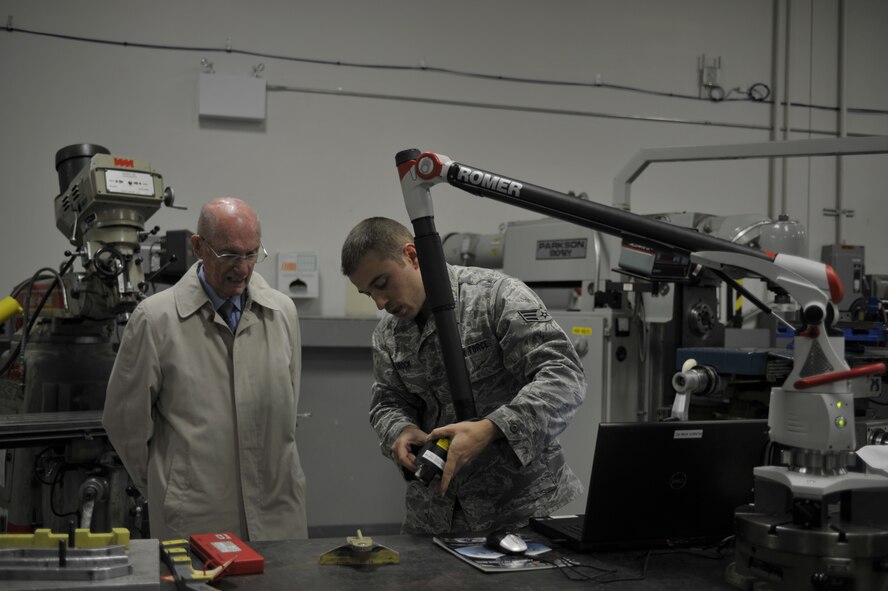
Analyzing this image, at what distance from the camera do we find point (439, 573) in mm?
1305

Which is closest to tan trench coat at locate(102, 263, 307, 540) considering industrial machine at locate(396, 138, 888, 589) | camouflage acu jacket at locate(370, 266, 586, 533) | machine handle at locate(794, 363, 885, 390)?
camouflage acu jacket at locate(370, 266, 586, 533)

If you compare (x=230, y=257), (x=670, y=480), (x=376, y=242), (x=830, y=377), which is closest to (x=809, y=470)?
(x=830, y=377)

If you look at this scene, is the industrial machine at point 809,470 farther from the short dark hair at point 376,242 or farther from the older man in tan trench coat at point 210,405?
the older man in tan trench coat at point 210,405

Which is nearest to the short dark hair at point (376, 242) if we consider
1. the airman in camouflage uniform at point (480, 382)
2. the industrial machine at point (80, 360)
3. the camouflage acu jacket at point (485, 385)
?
the airman in camouflage uniform at point (480, 382)

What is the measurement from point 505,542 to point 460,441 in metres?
0.19

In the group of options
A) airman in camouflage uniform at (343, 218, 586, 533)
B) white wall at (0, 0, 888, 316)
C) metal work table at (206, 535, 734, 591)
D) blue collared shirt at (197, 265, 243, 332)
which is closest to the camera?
metal work table at (206, 535, 734, 591)

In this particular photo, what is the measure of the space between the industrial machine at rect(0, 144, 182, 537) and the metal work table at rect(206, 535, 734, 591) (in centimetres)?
110

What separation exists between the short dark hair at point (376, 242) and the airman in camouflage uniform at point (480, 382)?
0.04 ft

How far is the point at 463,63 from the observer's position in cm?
464

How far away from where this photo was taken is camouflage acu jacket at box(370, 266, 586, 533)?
1.66 meters

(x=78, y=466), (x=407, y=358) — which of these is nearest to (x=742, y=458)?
(x=407, y=358)

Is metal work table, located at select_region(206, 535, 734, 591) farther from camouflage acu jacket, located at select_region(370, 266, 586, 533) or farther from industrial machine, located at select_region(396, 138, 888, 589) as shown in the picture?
camouflage acu jacket, located at select_region(370, 266, 586, 533)

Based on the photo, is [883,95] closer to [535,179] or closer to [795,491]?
[535,179]

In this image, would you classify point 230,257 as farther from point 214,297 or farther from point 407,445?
point 407,445
